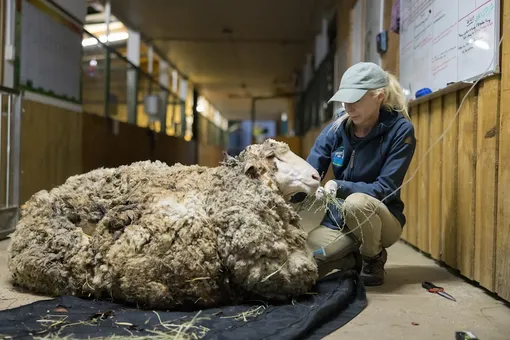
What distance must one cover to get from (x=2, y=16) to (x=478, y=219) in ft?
13.7

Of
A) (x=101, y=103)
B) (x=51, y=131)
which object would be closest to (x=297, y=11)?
(x=101, y=103)

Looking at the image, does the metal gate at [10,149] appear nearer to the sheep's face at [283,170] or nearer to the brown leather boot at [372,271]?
the sheep's face at [283,170]

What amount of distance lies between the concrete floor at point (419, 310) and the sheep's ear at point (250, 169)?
0.76 metres

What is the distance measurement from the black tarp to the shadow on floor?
1.29 ft

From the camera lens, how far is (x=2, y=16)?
406 cm

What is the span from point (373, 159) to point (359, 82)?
434 mm

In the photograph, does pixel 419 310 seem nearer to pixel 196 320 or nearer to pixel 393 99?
pixel 196 320

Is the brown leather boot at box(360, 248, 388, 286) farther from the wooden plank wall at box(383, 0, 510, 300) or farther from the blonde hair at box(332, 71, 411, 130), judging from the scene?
the blonde hair at box(332, 71, 411, 130)

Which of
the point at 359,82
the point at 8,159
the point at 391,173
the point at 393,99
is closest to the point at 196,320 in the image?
the point at 391,173

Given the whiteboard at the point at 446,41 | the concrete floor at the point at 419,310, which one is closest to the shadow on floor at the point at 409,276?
the concrete floor at the point at 419,310

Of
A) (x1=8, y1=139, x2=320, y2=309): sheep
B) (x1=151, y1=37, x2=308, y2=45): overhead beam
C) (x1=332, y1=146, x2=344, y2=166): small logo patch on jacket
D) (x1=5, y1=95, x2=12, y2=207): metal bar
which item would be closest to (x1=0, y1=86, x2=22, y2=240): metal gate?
(x1=5, y1=95, x2=12, y2=207): metal bar

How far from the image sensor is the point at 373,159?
8.16 feet

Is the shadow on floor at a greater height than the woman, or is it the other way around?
the woman

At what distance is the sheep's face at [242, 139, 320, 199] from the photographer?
6.84 feet
